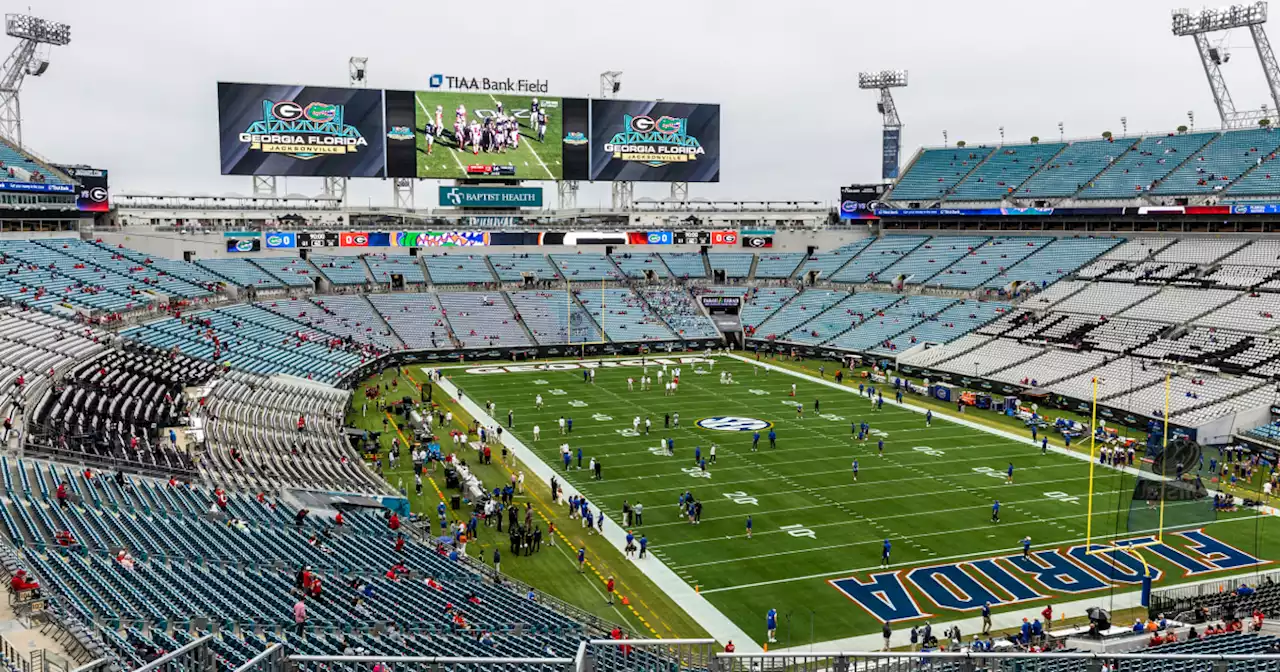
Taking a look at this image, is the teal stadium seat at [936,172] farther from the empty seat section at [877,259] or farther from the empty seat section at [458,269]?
the empty seat section at [458,269]

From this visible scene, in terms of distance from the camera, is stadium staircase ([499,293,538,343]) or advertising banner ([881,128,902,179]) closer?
stadium staircase ([499,293,538,343])

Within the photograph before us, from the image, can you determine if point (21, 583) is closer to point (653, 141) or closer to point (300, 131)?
point (300, 131)

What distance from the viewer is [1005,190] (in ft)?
210

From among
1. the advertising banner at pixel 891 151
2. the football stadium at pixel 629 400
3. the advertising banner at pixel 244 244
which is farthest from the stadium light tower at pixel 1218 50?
the advertising banner at pixel 244 244

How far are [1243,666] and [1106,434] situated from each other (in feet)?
82.7

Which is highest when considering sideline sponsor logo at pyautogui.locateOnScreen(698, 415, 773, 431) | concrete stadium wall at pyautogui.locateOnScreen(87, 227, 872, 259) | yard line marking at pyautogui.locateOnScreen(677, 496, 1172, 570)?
concrete stadium wall at pyautogui.locateOnScreen(87, 227, 872, 259)

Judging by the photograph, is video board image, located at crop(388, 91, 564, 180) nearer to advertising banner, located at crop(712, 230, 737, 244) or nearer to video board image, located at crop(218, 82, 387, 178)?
video board image, located at crop(218, 82, 387, 178)

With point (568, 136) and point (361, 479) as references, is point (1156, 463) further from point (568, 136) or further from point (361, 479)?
point (568, 136)

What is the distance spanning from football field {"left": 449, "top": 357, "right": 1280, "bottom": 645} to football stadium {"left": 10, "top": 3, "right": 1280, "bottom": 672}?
16cm

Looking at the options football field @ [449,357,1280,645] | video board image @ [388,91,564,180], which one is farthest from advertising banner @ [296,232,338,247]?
football field @ [449,357,1280,645]

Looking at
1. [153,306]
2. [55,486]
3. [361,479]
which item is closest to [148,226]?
[153,306]

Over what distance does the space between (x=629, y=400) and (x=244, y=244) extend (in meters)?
31.0

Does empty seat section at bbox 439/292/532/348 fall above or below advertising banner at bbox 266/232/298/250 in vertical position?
below

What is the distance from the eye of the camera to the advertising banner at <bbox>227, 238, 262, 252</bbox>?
60.1 meters
